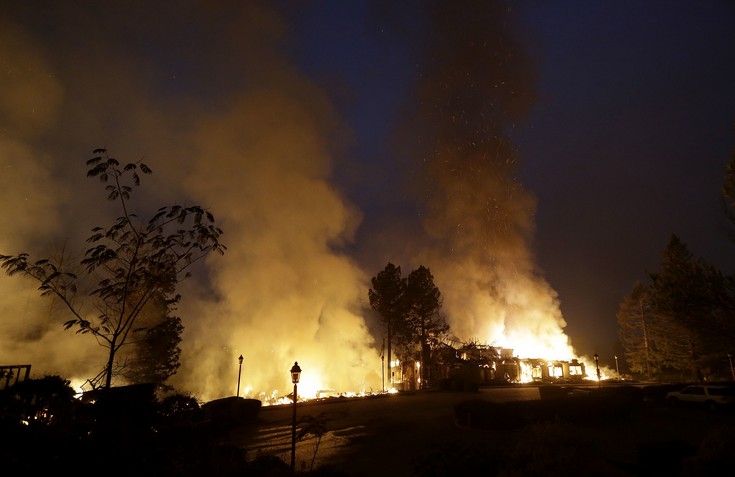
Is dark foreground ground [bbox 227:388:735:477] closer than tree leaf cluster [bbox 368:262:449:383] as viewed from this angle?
Yes

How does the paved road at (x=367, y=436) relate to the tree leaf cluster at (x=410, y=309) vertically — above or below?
below

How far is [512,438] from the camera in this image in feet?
47.1

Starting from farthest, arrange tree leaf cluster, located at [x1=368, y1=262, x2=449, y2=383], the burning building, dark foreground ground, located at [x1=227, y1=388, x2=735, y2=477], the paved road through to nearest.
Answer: tree leaf cluster, located at [x1=368, y1=262, x2=449, y2=383] → the burning building → the paved road → dark foreground ground, located at [x1=227, y1=388, x2=735, y2=477]

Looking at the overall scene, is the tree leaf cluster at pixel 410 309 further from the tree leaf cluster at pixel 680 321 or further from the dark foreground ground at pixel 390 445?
the dark foreground ground at pixel 390 445

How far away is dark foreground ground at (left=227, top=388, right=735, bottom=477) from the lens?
7.38 meters

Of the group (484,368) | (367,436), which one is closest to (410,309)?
(484,368)

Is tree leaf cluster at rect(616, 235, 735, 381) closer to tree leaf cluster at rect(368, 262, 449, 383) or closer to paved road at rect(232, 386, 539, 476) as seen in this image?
paved road at rect(232, 386, 539, 476)

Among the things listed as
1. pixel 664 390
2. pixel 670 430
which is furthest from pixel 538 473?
pixel 664 390

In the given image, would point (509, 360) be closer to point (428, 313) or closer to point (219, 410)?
point (428, 313)

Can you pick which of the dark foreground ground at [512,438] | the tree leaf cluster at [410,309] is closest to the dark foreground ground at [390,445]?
the dark foreground ground at [512,438]

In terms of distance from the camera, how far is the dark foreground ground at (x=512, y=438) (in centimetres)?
738

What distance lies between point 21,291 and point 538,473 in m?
40.1

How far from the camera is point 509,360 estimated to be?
5088 cm

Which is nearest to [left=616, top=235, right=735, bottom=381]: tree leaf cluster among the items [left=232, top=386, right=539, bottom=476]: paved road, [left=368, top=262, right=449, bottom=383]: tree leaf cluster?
[left=232, top=386, right=539, bottom=476]: paved road
